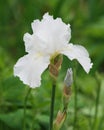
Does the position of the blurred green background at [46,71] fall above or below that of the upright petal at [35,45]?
above

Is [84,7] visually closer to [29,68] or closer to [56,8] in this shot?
[56,8]

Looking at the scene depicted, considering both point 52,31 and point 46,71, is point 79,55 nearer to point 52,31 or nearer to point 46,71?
point 52,31

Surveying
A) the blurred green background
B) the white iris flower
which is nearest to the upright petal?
the white iris flower

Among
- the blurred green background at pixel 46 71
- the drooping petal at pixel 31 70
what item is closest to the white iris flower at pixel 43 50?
the drooping petal at pixel 31 70

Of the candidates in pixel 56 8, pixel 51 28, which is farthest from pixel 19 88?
pixel 56 8

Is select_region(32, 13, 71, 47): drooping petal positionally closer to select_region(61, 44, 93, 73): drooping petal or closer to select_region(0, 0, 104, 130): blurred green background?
select_region(61, 44, 93, 73): drooping petal

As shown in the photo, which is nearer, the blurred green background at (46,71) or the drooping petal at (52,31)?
the drooping petal at (52,31)

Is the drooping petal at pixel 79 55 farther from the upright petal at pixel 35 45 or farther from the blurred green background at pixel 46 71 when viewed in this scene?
the blurred green background at pixel 46 71
